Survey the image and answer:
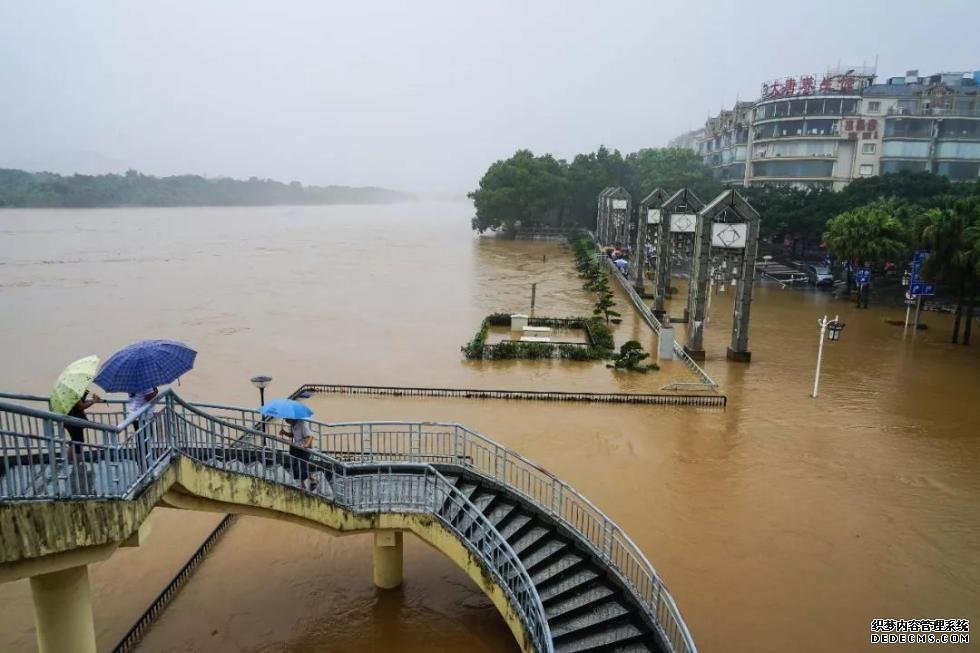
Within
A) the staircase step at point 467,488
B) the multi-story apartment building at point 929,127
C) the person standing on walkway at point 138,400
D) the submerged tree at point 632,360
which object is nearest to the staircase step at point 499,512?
the staircase step at point 467,488

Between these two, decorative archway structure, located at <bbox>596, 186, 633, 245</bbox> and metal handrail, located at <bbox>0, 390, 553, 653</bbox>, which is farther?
decorative archway structure, located at <bbox>596, 186, 633, 245</bbox>

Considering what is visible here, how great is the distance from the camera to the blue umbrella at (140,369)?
300 inches

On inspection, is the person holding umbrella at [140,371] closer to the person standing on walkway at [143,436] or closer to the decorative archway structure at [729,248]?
the person standing on walkway at [143,436]

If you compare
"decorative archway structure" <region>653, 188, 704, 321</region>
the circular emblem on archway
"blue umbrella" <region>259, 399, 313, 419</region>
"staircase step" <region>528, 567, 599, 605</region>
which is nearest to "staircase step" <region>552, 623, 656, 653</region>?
"staircase step" <region>528, 567, 599, 605</region>

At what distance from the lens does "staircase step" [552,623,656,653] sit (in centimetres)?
768

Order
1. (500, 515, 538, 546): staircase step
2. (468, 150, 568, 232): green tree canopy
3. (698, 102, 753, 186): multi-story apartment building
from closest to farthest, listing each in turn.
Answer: (500, 515, 538, 546): staircase step → (468, 150, 568, 232): green tree canopy → (698, 102, 753, 186): multi-story apartment building

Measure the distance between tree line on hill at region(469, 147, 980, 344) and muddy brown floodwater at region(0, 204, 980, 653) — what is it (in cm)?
362

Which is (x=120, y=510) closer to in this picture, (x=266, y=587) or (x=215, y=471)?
(x=215, y=471)

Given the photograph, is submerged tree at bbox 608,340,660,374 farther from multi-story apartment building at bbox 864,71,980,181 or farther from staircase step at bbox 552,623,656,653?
multi-story apartment building at bbox 864,71,980,181

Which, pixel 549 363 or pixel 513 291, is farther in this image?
pixel 513 291

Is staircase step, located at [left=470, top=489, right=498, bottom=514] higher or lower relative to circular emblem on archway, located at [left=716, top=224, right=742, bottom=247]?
lower

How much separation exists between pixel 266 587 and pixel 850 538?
408 inches

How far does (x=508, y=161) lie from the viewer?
76688mm

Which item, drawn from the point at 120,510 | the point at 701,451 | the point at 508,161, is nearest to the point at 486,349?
the point at 701,451
